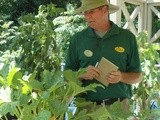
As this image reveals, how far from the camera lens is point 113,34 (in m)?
2.33

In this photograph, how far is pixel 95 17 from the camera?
2264mm

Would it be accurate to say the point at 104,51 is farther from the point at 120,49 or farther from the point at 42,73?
the point at 42,73

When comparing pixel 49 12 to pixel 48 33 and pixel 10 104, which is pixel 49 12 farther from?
pixel 10 104

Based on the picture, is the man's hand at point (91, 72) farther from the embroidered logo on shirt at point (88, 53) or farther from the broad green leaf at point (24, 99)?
the broad green leaf at point (24, 99)

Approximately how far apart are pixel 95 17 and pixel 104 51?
21cm

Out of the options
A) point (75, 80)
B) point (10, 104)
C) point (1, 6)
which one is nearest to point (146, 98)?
point (75, 80)

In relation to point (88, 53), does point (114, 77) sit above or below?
below

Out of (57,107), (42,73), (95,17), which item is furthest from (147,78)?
(57,107)

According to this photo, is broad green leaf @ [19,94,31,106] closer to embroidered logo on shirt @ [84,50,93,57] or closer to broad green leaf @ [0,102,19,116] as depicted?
broad green leaf @ [0,102,19,116]

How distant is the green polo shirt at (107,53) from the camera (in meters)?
2.27

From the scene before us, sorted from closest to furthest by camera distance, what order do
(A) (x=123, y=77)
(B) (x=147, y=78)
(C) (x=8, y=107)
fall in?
(C) (x=8, y=107)
(A) (x=123, y=77)
(B) (x=147, y=78)

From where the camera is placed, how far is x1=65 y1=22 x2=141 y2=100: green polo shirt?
2273 millimetres

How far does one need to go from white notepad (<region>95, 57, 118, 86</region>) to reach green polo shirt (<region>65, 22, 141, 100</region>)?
0.23ft

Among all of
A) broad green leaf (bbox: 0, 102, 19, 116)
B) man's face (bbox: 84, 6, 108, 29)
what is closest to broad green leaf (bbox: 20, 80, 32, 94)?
broad green leaf (bbox: 0, 102, 19, 116)
